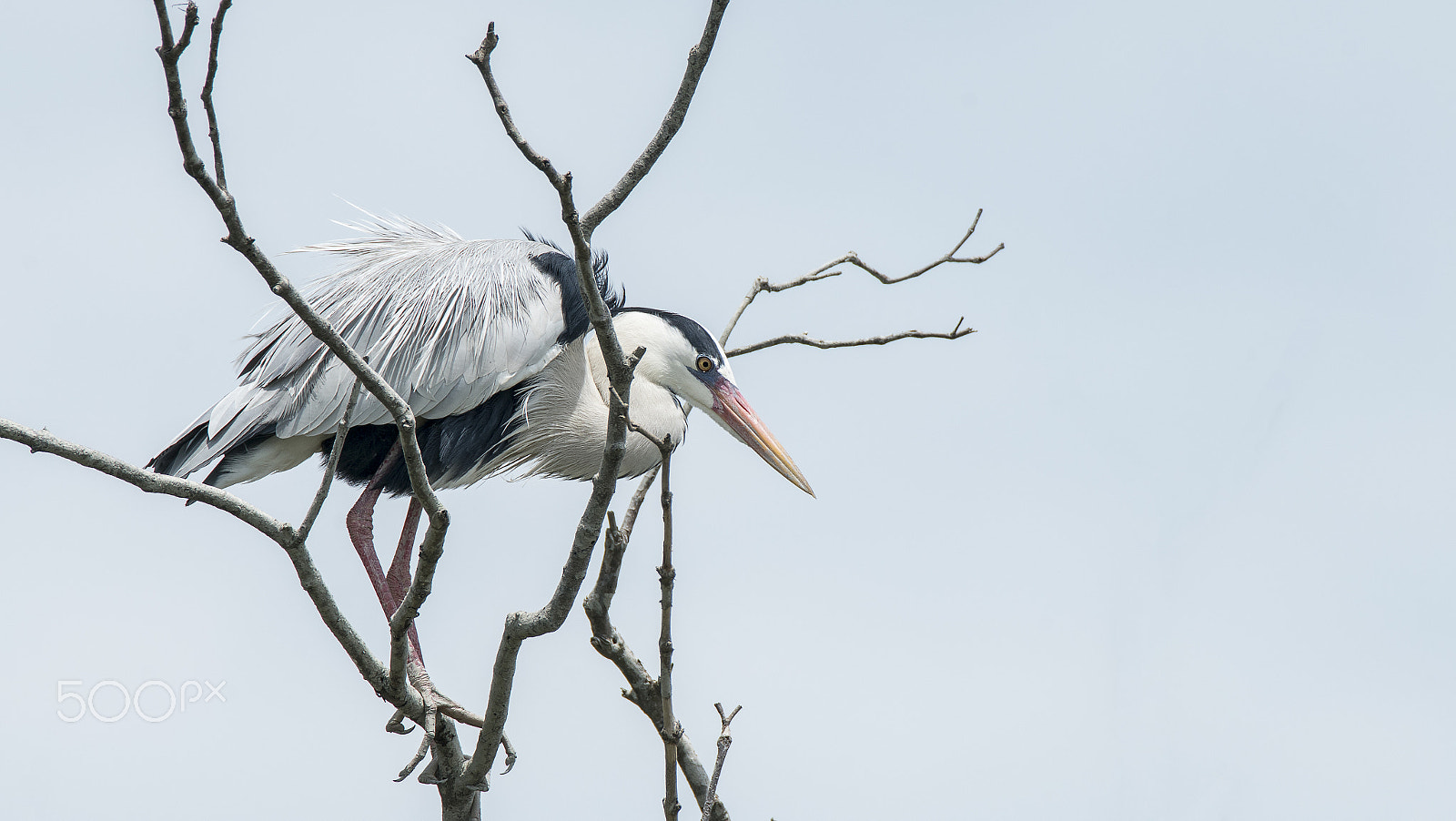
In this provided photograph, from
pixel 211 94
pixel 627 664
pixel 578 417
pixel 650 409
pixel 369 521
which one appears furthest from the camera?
pixel 578 417

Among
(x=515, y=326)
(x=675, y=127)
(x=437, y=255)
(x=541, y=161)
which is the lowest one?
(x=541, y=161)

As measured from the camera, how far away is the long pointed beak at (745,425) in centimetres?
555

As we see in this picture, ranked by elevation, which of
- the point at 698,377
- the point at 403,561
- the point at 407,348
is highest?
the point at 698,377

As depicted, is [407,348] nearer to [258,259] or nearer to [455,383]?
[455,383]

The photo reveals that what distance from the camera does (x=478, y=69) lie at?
233 cm

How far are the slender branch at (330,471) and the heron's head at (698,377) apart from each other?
269 centimetres

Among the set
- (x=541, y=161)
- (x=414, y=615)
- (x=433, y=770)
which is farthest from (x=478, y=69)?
(x=433, y=770)

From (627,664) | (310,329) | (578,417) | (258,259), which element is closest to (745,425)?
(578,417)

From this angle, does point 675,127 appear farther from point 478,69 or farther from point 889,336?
point 889,336

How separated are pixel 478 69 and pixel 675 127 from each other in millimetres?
432

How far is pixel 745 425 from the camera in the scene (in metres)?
5.61

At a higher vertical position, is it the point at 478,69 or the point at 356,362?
the point at 478,69

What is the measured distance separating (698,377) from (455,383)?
3.23 feet

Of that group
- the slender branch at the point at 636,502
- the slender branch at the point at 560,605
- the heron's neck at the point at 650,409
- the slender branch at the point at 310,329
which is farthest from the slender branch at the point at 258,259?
the heron's neck at the point at 650,409
